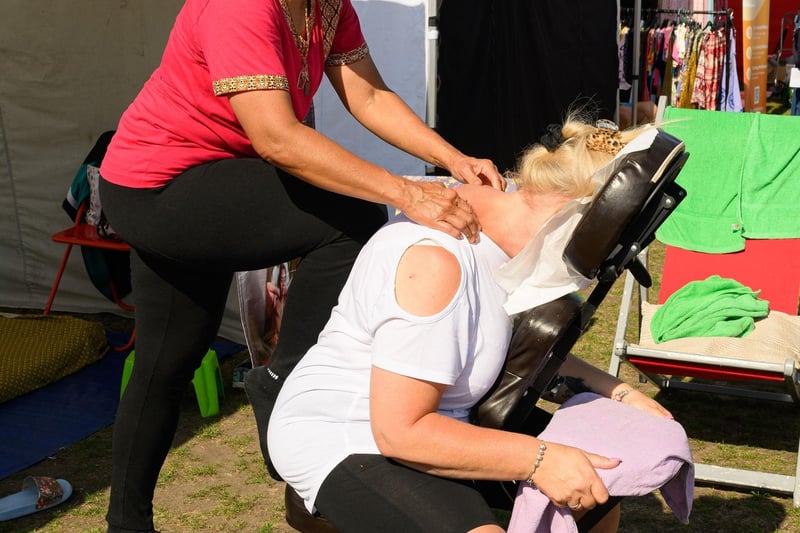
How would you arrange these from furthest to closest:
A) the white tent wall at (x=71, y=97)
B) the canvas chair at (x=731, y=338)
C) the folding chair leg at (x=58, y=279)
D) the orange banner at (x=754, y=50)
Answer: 1. the orange banner at (x=754, y=50)
2. the folding chair leg at (x=58, y=279)
3. the white tent wall at (x=71, y=97)
4. the canvas chair at (x=731, y=338)

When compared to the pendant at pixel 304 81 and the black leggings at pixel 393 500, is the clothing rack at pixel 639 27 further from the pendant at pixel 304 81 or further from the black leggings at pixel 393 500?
the black leggings at pixel 393 500

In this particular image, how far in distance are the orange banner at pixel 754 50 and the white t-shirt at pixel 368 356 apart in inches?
315

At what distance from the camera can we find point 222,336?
4992 millimetres

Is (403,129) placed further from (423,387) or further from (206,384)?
(206,384)

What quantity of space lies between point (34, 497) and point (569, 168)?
2.27 m

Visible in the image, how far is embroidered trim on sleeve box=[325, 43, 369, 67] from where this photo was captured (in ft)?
8.56

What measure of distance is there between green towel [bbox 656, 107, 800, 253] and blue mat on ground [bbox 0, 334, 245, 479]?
2343 millimetres

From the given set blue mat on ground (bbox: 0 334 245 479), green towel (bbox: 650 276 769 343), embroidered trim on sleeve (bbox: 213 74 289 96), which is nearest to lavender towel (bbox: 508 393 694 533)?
embroidered trim on sleeve (bbox: 213 74 289 96)

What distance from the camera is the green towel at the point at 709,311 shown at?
3881 mm

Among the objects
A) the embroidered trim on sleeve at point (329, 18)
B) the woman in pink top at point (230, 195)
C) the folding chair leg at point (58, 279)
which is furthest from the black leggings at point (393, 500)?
the folding chair leg at point (58, 279)

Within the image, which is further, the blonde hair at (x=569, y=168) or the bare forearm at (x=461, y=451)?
the blonde hair at (x=569, y=168)

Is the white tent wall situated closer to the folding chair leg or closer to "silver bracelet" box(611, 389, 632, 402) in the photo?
the folding chair leg

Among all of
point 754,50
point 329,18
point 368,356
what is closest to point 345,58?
point 329,18

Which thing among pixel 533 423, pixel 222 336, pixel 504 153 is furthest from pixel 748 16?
pixel 533 423
